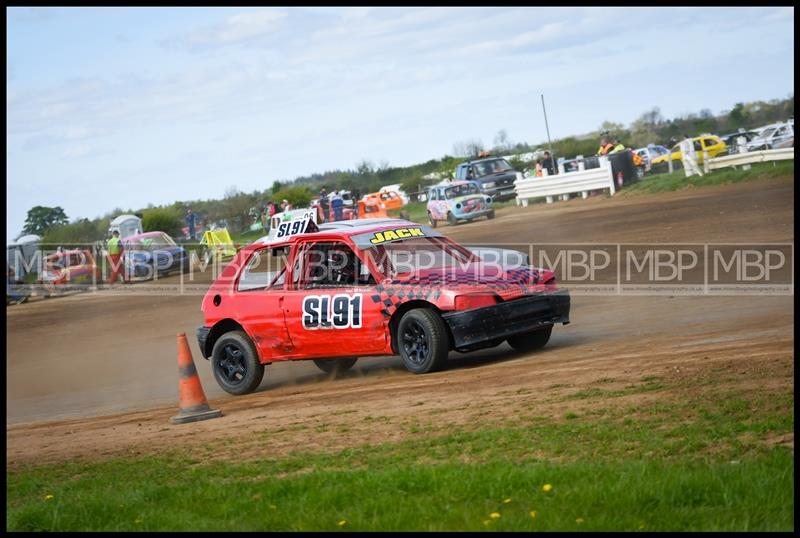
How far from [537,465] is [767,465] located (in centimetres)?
120

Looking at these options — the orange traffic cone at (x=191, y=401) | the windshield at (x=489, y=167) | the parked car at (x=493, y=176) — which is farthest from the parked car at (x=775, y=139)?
the orange traffic cone at (x=191, y=401)

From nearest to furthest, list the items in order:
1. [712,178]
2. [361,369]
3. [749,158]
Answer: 1. [361,369]
2. [712,178]
3. [749,158]

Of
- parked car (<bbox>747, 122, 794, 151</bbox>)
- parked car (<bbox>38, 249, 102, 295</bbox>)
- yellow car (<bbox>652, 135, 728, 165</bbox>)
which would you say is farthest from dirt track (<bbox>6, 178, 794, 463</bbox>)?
yellow car (<bbox>652, 135, 728, 165</bbox>)

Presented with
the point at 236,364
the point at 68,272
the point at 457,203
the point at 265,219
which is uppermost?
the point at 265,219

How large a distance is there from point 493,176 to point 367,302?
26256mm

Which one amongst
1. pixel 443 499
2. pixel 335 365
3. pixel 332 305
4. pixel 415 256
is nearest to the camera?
pixel 443 499

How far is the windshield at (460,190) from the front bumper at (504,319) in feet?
71.2

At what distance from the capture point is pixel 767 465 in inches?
228

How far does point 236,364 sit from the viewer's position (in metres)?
11.9

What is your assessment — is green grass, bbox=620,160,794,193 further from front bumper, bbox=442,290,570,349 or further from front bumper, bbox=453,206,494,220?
front bumper, bbox=442,290,570,349

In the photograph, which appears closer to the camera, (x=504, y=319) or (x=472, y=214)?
(x=504, y=319)

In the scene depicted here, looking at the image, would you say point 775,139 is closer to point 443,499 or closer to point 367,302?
point 367,302

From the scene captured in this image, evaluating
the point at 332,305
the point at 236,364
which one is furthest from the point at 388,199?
the point at 332,305

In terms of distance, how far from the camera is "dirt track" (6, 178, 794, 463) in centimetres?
873
